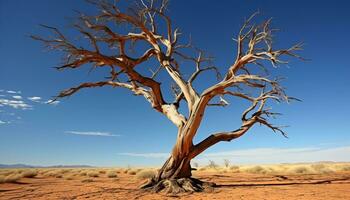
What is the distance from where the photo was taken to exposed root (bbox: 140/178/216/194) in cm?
1045

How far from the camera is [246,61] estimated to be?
474 inches

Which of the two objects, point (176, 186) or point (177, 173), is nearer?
point (176, 186)

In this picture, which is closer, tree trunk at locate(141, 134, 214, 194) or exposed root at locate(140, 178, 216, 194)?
exposed root at locate(140, 178, 216, 194)

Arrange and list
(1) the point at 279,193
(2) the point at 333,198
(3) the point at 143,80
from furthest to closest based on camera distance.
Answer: (3) the point at 143,80 → (1) the point at 279,193 → (2) the point at 333,198

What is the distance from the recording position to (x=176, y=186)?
10.6m

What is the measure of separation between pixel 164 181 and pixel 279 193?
3.79 meters

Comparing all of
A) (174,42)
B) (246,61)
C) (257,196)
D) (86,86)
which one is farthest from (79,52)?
(257,196)

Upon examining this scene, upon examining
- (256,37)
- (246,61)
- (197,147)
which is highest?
(256,37)

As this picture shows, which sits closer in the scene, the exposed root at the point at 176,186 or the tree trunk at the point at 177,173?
the exposed root at the point at 176,186

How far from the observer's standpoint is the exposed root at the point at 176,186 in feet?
34.3

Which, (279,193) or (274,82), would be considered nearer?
(279,193)

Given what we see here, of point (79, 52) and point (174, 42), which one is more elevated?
point (174, 42)

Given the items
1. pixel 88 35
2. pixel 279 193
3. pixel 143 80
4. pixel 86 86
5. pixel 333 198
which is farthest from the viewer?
pixel 86 86

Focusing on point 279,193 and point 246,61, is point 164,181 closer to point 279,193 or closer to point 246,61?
point 279,193
